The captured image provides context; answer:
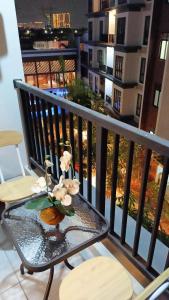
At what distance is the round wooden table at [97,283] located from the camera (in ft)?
3.08

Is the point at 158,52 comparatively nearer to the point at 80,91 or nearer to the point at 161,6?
the point at 161,6

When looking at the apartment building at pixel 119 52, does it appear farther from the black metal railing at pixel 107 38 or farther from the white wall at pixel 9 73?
the white wall at pixel 9 73

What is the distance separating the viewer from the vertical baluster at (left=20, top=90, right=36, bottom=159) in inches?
88.6

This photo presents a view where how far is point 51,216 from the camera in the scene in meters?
1.08

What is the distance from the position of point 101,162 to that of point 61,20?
45.1 feet

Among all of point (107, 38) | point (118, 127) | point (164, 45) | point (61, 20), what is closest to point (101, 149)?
point (118, 127)

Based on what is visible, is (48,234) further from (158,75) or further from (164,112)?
(158,75)

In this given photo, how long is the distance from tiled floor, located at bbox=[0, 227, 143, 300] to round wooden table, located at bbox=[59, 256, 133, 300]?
41cm

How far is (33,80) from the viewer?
1428 centimetres

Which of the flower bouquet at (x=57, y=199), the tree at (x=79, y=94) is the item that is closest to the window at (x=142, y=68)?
the tree at (x=79, y=94)

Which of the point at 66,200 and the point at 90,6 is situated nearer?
the point at 66,200

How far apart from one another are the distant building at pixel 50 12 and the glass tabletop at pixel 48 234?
41.0 ft

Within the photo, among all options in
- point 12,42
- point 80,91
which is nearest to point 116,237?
point 12,42

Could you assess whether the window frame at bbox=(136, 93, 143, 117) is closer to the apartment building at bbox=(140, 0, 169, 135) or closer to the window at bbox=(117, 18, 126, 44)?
the apartment building at bbox=(140, 0, 169, 135)
